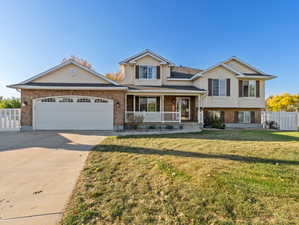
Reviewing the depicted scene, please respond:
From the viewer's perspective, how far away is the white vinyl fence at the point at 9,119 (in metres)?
10.5

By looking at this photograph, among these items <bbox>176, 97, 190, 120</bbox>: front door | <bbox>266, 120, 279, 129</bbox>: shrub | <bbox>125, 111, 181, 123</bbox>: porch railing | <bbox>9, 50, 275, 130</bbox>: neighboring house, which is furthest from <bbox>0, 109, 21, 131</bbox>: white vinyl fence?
<bbox>266, 120, 279, 129</bbox>: shrub

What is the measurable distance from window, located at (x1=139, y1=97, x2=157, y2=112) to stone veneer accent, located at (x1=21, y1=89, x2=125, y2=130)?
10.4ft

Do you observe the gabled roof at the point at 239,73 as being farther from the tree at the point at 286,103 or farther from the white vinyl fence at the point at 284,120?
the tree at the point at 286,103

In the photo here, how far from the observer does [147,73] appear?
14.3 meters

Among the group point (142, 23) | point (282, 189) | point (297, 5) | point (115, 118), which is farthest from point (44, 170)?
point (297, 5)

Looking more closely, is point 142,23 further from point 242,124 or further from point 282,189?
point 282,189

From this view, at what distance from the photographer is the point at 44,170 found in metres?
4.01

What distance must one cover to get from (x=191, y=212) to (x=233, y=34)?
788 inches

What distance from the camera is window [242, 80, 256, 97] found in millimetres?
14859

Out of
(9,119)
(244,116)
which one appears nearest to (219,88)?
(244,116)

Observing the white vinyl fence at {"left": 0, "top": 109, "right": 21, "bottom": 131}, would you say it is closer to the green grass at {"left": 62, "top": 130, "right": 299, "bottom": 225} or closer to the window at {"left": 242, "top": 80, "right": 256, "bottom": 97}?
the green grass at {"left": 62, "top": 130, "right": 299, "bottom": 225}

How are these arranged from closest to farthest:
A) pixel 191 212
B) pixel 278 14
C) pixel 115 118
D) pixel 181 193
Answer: pixel 191 212 < pixel 181 193 < pixel 115 118 < pixel 278 14

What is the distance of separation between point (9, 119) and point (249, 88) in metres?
21.2

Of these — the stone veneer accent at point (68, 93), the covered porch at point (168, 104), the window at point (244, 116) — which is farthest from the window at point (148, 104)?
the window at point (244, 116)
